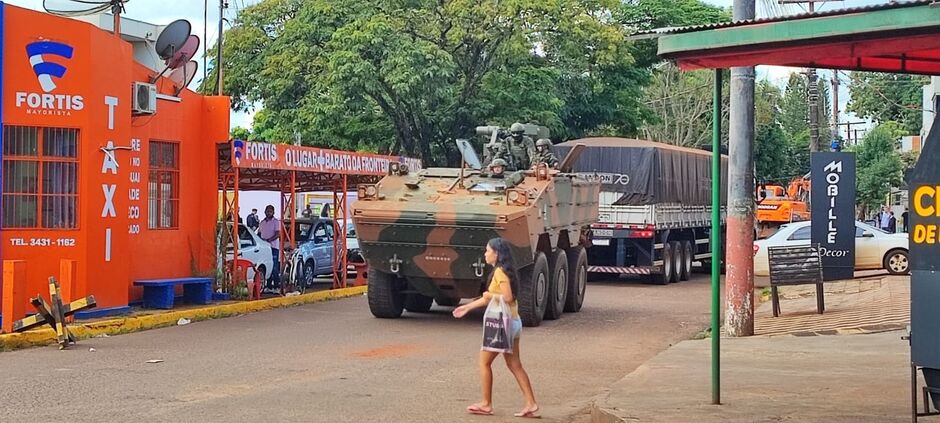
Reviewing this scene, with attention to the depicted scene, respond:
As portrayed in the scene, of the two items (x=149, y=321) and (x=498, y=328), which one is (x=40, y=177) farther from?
(x=498, y=328)

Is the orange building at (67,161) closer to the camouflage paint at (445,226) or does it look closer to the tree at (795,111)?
the camouflage paint at (445,226)

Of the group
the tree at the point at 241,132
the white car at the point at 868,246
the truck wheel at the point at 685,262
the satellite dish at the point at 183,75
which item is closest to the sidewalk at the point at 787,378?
the white car at the point at 868,246

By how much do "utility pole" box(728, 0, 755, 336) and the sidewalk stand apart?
556 mm

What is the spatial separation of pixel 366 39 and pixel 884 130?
35529mm

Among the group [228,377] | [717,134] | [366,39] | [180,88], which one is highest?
[366,39]

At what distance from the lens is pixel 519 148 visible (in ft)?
57.2

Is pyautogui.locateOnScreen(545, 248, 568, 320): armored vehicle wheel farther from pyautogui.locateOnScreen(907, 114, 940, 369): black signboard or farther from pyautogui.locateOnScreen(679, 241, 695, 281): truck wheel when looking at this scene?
pyautogui.locateOnScreen(907, 114, 940, 369): black signboard

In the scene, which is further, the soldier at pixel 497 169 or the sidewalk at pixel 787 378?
the soldier at pixel 497 169

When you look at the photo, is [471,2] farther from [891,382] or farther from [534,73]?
[891,382]

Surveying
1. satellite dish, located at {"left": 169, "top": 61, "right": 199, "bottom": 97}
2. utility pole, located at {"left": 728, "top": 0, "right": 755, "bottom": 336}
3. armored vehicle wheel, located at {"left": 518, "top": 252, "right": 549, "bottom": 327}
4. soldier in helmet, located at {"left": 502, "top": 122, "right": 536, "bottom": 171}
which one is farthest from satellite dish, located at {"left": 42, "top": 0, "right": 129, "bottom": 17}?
utility pole, located at {"left": 728, "top": 0, "right": 755, "bottom": 336}

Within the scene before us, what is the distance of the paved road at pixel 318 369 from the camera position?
917cm

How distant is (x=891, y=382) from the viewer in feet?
32.7

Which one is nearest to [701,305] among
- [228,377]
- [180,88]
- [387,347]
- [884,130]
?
[387,347]

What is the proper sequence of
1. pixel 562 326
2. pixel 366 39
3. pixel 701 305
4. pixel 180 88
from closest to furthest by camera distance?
pixel 562 326 → pixel 180 88 → pixel 701 305 → pixel 366 39
